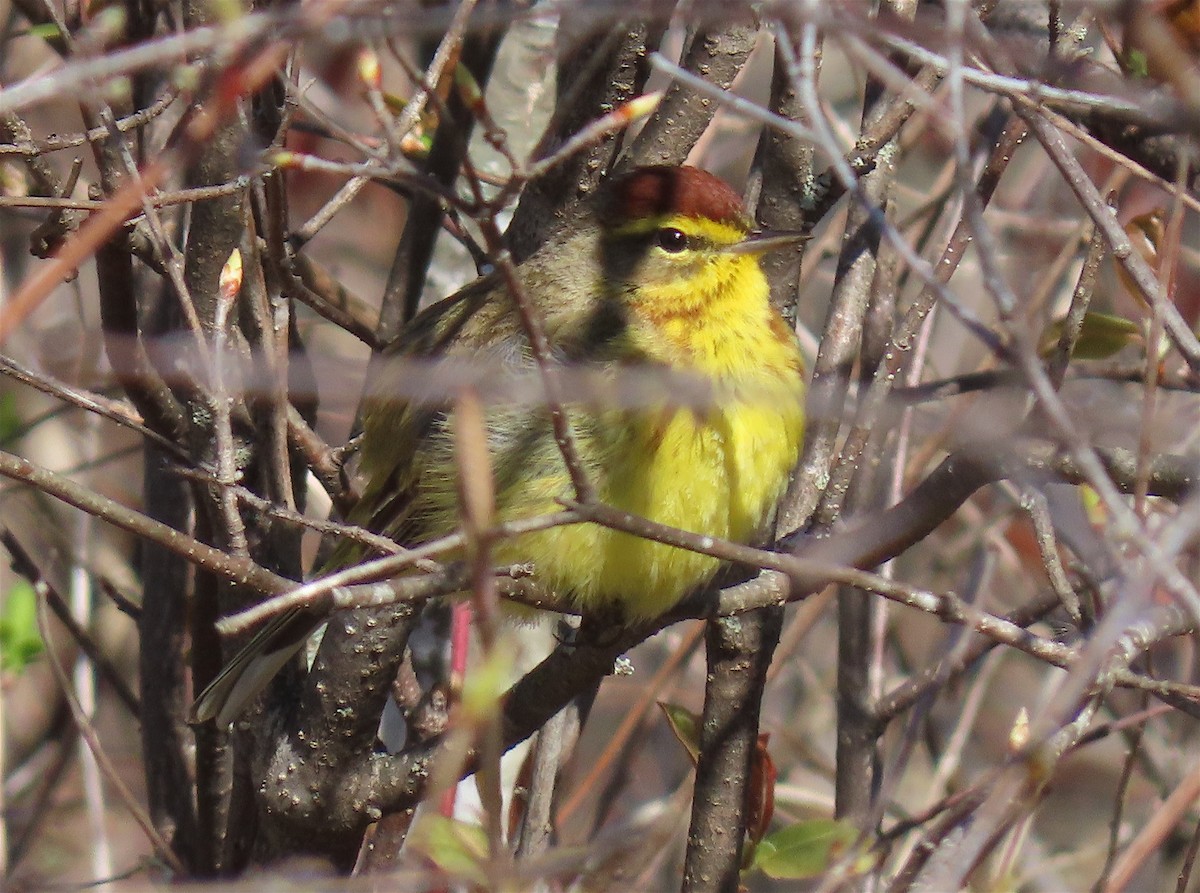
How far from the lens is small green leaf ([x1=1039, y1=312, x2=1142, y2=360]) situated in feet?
12.6

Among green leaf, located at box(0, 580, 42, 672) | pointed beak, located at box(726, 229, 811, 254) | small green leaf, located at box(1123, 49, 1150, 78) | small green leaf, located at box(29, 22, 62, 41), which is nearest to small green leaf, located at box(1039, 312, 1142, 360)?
small green leaf, located at box(1123, 49, 1150, 78)

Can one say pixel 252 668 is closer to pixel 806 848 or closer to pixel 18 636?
pixel 18 636

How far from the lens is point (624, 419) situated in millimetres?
3410

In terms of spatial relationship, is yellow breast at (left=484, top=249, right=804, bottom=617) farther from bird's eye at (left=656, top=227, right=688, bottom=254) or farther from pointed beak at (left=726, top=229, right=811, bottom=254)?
bird's eye at (left=656, top=227, right=688, bottom=254)

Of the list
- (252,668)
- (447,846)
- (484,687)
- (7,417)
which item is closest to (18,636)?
(7,417)

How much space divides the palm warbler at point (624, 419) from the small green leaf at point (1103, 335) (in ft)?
2.55

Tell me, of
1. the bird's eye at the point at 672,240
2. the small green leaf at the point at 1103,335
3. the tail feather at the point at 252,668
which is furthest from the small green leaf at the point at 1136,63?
the tail feather at the point at 252,668

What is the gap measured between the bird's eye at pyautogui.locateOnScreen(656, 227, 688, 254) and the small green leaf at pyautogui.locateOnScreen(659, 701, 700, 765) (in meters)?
1.26

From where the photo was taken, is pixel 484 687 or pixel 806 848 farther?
pixel 806 848

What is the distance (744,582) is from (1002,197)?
3.39 meters

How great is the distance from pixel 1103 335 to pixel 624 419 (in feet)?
4.59

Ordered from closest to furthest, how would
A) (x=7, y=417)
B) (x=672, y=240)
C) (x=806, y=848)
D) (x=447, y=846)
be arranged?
(x=447, y=846) < (x=806, y=848) < (x=672, y=240) < (x=7, y=417)

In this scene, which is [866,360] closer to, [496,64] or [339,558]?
[339,558]

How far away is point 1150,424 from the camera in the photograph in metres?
2.06
